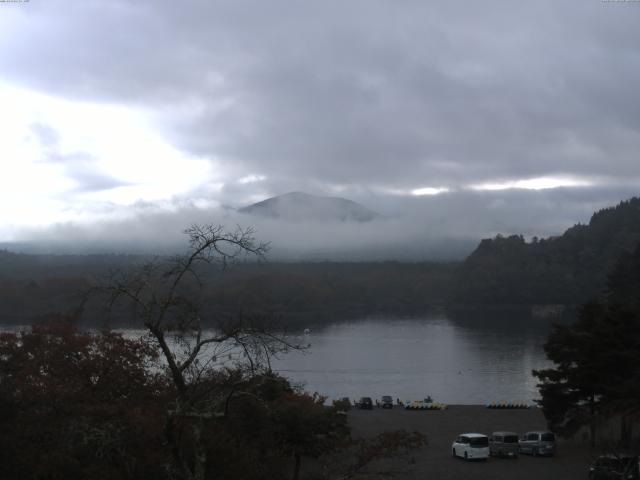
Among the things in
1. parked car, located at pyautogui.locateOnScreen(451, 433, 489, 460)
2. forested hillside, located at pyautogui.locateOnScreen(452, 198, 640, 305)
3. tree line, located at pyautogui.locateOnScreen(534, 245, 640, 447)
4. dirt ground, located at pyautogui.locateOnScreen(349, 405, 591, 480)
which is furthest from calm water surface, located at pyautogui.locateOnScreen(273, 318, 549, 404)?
forested hillside, located at pyautogui.locateOnScreen(452, 198, 640, 305)

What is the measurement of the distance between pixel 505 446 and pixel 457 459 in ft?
2.70

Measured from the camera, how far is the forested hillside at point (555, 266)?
6500 cm

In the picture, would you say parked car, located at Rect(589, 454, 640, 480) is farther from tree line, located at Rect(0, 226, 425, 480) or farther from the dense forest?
the dense forest

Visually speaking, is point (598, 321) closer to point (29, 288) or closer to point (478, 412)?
point (478, 412)

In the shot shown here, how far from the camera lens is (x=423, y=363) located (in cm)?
3116

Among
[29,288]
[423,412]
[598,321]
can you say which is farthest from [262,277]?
[598,321]

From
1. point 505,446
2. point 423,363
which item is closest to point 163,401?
point 505,446

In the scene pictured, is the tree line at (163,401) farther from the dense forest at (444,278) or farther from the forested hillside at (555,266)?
the forested hillside at (555,266)

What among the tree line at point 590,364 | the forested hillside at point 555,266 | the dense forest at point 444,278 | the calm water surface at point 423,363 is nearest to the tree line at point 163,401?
the tree line at point 590,364

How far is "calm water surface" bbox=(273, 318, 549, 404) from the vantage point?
2372 centimetres

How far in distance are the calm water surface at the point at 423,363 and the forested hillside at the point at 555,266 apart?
66.2 ft

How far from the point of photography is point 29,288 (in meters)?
42.4

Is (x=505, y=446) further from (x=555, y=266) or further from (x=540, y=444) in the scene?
(x=555, y=266)

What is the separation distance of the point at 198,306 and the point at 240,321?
0.45 meters
